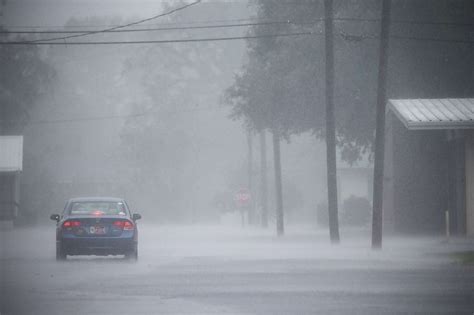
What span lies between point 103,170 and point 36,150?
35.8 ft

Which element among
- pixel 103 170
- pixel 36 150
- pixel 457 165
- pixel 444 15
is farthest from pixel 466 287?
pixel 103 170

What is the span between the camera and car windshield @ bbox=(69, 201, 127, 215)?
28.2 meters

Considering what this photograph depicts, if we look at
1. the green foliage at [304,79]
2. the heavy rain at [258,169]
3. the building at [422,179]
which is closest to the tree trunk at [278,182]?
the heavy rain at [258,169]

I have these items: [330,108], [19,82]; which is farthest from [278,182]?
[19,82]

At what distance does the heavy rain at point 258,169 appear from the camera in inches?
727

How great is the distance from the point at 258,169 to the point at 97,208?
5057 centimetres

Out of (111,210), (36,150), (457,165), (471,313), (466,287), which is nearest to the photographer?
(471,313)

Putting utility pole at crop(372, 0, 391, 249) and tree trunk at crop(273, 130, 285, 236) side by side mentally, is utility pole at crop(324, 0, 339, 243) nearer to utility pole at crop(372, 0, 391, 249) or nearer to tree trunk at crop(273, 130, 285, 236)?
utility pole at crop(372, 0, 391, 249)

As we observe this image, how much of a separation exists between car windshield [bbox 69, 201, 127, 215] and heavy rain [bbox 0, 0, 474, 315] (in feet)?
0.27

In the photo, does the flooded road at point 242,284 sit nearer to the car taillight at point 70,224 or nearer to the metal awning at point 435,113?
the car taillight at point 70,224

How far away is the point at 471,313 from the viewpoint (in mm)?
13797

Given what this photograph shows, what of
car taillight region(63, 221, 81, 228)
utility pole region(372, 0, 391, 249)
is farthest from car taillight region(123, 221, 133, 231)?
utility pole region(372, 0, 391, 249)

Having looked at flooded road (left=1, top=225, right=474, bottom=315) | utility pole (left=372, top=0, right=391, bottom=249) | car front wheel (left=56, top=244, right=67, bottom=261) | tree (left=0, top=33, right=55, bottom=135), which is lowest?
flooded road (left=1, top=225, right=474, bottom=315)

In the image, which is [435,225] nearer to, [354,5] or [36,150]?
[354,5]
